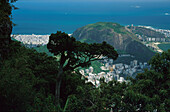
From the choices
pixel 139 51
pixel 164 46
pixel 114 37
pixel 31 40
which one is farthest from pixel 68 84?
pixel 164 46

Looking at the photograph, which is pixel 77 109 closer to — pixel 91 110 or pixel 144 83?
pixel 91 110

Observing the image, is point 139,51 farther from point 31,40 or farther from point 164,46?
point 31,40

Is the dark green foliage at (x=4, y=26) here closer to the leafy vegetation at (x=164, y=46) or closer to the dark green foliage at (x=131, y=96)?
the dark green foliage at (x=131, y=96)

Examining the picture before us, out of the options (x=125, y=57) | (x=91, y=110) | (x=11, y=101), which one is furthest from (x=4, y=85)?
(x=125, y=57)

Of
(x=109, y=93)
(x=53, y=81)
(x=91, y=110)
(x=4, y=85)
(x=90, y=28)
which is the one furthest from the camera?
(x=90, y=28)

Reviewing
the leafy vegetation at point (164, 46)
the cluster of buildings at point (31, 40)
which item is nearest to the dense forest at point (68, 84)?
the cluster of buildings at point (31, 40)

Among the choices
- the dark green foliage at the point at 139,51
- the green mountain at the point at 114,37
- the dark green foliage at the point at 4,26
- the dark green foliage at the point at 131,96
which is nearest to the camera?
the dark green foliage at the point at 131,96
